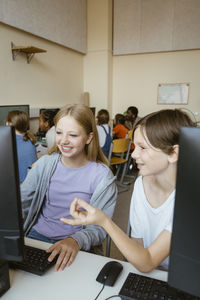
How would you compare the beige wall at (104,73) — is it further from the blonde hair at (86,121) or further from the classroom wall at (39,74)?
the blonde hair at (86,121)

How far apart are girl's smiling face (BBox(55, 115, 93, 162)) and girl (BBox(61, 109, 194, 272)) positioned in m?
0.36

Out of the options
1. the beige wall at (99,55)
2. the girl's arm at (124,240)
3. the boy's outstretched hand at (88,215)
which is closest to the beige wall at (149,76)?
the beige wall at (99,55)

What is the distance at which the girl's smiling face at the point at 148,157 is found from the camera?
2.98 feet

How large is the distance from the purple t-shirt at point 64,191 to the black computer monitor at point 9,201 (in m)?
0.63

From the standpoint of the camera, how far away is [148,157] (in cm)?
92

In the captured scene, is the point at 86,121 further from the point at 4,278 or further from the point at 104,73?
the point at 104,73

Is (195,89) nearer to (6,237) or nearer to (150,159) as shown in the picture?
(150,159)

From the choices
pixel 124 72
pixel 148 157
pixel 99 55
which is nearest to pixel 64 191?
pixel 148 157

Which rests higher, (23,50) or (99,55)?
(99,55)

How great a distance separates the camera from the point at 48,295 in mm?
Answer: 704

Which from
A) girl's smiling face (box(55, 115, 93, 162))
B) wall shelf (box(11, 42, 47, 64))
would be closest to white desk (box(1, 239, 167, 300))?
girl's smiling face (box(55, 115, 93, 162))

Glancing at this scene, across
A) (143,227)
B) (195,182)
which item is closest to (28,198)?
(143,227)

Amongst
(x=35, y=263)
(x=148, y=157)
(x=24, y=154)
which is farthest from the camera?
(x=24, y=154)

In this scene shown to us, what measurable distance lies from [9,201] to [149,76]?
5860 mm
